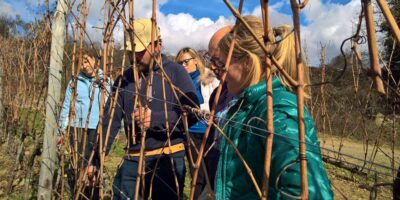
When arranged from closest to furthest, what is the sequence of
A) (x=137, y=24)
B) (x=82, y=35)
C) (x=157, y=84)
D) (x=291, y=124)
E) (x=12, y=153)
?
(x=291, y=124)
(x=82, y=35)
(x=137, y=24)
(x=157, y=84)
(x=12, y=153)

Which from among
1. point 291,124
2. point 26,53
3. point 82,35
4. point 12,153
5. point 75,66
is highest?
point 26,53

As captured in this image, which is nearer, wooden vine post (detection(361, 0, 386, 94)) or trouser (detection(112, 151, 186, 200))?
wooden vine post (detection(361, 0, 386, 94))

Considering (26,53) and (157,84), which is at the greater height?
(26,53)

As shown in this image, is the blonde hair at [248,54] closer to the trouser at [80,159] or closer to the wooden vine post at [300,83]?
the wooden vine post at [300,83]

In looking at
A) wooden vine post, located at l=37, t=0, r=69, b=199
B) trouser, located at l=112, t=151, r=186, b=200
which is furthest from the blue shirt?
wooden vine post, located at l=37, t=0, r=69, b=199

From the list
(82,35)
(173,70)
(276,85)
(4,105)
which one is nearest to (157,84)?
(173,70)

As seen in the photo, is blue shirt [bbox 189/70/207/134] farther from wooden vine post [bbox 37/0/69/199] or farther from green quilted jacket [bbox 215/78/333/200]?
green quilted jacket [bbox 215/78/333/200]

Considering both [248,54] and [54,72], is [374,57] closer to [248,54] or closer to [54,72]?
[248,54]

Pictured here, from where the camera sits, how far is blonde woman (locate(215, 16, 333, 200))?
0.98 metres

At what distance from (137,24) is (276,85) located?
49.4 inches

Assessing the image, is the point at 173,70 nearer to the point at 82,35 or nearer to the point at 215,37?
the point at 82,35

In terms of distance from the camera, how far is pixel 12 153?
17.2ft

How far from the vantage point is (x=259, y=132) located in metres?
1.11

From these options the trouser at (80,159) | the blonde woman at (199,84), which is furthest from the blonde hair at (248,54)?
the blonde woman at (199,84)
